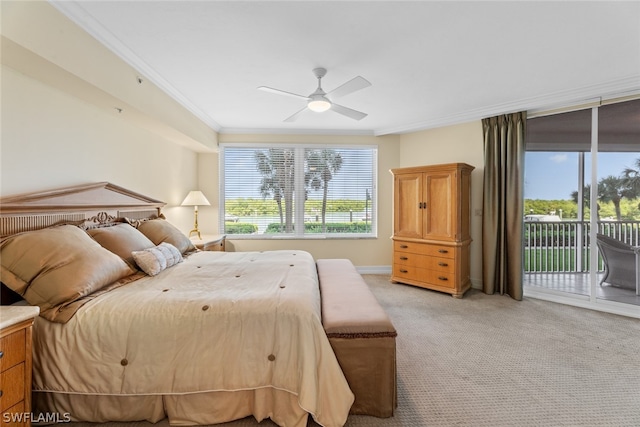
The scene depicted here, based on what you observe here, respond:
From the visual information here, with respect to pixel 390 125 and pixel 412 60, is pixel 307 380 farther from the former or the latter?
pixel 390 125

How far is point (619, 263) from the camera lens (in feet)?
11.0

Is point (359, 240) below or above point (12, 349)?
above

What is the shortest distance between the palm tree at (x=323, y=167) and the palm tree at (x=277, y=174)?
348mm

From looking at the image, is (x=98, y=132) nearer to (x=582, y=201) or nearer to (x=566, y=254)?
(x=582, y=201)

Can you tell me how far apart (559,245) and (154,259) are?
4993 mm

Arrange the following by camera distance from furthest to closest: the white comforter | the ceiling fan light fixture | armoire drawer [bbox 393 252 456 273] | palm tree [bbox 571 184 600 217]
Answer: armoire drawer [bbox 393 252 456 273] → palm tree [bbox 571 184 600 217] → the ceiling fan light fixture → the white comforter

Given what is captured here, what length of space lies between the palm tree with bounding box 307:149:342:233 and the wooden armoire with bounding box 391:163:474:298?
1.17 meters

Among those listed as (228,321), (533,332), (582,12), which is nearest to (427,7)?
(582,12)

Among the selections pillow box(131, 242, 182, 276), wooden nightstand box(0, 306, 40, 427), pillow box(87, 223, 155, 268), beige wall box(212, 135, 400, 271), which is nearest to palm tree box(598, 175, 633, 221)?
beige wall box(212, 135, 400, 271)

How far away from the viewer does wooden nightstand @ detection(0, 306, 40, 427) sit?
1.28 meters

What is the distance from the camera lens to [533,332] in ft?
9.09

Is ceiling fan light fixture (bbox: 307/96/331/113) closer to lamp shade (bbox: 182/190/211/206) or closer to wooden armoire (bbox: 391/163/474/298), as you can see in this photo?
wooden armoire (bbox: 391/163/474/298)

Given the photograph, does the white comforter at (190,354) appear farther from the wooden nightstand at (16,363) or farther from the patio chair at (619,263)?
the patio chair at (619,263)

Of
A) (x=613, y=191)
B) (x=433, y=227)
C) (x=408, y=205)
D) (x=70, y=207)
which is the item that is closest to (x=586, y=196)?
(x=613, y=191)
